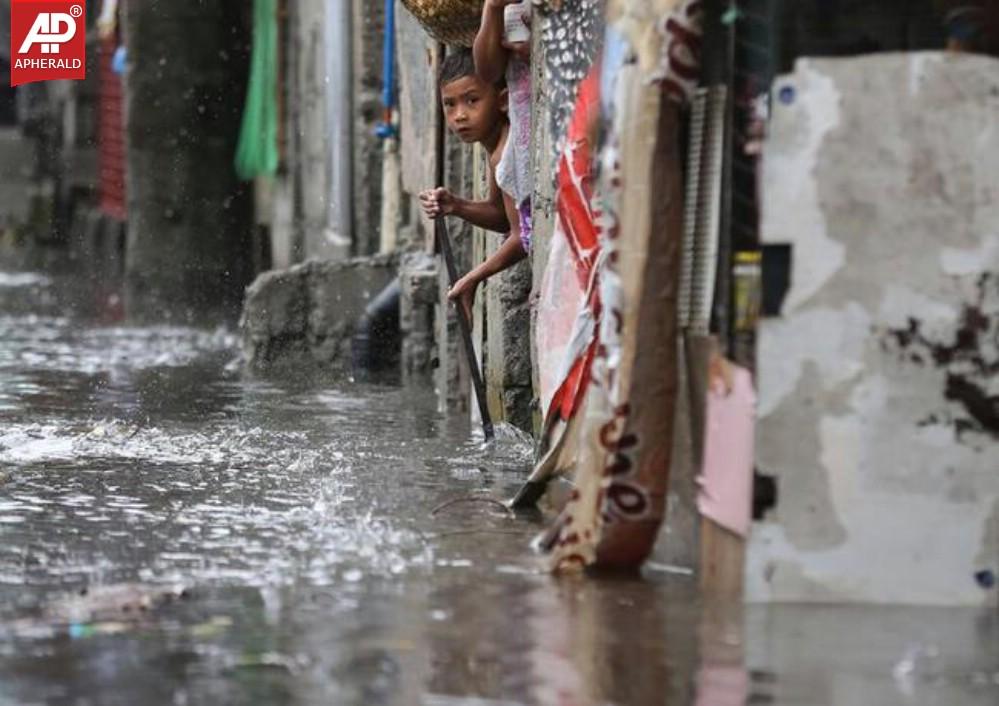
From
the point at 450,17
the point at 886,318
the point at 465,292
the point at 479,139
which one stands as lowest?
the point at 465,292

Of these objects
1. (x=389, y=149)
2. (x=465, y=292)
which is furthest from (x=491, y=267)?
(x=389, y=149)

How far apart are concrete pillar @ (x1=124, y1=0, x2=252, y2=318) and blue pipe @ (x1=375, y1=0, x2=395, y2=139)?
19.2 feet

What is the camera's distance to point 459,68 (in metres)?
8.34

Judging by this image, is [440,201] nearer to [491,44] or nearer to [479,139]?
[479,139]

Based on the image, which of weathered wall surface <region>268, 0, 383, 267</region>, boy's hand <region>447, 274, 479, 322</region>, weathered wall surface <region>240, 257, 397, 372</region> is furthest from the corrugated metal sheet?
boy's hand <region>447, 274, 479, 322</region>

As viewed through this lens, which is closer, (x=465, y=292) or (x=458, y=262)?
(x=465, y=292)

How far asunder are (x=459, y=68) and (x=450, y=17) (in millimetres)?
211

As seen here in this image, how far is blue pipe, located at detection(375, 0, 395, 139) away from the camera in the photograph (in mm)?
13586

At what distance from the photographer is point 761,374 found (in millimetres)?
5242

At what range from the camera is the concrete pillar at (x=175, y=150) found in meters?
→ 20.0

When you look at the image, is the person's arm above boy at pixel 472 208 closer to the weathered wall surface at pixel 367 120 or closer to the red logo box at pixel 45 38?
the red logo box at pixel 45 38

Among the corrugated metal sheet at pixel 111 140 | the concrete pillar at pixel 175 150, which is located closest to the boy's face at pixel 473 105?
the concrete pillar at pixel 175 150

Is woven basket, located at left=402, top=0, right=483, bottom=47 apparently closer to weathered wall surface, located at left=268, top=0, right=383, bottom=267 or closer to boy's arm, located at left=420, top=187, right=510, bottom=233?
boy's arm, located at left=420, top=187, right=510, bottom=233

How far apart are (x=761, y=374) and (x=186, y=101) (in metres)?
15.7
